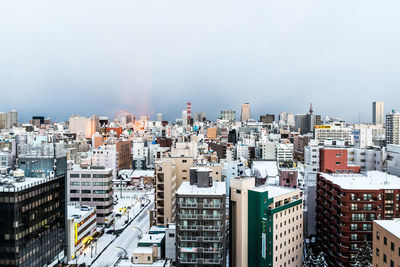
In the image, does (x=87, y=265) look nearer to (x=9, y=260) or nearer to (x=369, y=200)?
(x=9, y=260)

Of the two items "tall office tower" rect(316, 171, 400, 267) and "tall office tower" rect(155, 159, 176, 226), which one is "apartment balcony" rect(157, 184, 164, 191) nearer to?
"tall office tower" rect(155, 159, 176, 226)

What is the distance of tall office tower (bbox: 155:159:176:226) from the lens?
40.2 m

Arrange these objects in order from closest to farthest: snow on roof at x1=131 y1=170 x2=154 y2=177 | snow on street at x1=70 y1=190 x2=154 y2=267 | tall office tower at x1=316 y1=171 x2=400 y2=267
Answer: tall office tower at x1=316 y1=171 x2=400 y2=267, snow on street at x1=70 y1=190 x2=154 y2=267, snow on roof at x1=131 y1=170 x2=154 y2=177

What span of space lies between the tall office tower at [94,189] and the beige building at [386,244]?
32977 mm

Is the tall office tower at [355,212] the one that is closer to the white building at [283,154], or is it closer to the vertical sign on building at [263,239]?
the vertical sign on building at [263,239]

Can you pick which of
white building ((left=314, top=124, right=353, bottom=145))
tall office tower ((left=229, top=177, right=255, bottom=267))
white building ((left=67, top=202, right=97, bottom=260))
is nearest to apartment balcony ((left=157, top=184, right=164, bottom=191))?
white building ((left=67, top=202, right=97, bottom=260))

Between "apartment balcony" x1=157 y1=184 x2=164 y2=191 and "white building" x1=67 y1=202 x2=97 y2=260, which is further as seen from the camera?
"apartment balcony" x1=157 y1=184 x2=164 y2=191

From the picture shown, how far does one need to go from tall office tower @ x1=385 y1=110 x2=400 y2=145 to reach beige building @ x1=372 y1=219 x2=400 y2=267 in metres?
104

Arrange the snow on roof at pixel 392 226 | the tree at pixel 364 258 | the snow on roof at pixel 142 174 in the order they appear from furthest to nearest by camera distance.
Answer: the snow on roof at pixel 142 174 < the tree at pixel 364 258 < the snow on roof at pixel 392 226

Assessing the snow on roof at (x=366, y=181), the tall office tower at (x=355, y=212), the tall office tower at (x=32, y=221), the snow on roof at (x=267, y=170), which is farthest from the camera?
the snow on roof at (x=267, y=170)

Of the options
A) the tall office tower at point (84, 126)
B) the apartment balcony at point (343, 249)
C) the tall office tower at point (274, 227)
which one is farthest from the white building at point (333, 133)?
the tall office tower at point (84, 126)

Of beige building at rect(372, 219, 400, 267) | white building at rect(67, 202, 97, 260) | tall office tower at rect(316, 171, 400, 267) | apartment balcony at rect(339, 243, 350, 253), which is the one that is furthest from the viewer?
white building at rect(67, 202, 97, 260)

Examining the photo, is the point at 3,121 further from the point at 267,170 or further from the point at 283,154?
the point at 267,170

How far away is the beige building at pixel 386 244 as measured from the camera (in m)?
18.7
